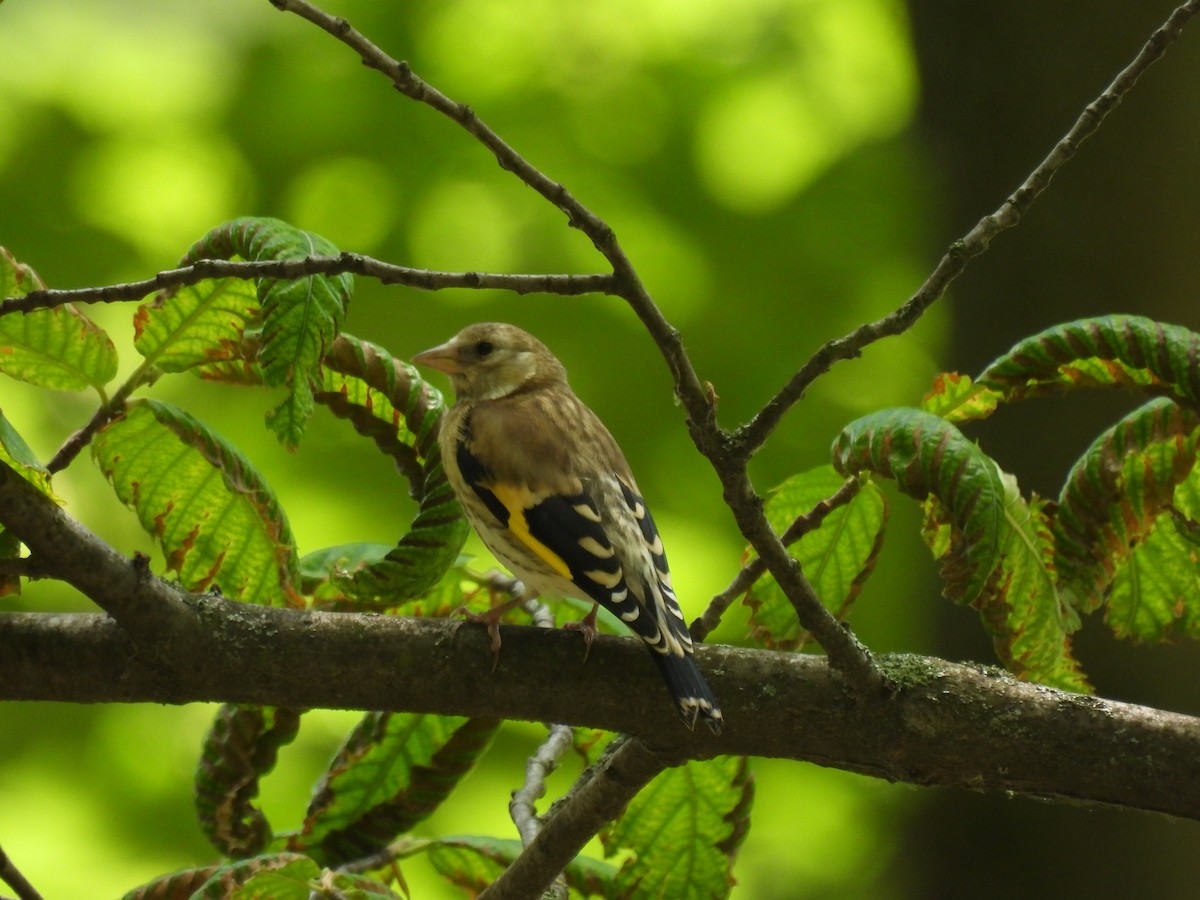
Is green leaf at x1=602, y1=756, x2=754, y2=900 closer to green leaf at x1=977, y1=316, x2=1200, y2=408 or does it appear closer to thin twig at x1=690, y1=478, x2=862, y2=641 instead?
thin twig at x1=690, y1=478, x2=862, y2=641

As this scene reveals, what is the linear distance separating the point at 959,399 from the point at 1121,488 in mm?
177

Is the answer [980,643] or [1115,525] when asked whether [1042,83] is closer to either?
[980,643]

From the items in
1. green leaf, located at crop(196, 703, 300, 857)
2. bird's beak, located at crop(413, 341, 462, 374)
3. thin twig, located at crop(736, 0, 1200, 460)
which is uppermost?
bird's beak, located at crop(413, 341, 462, 374)

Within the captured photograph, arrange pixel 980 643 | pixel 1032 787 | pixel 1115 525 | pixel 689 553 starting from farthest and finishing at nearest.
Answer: pixel 689 553, pixel 980 643, pixel 1115 525, pixel 1032 787

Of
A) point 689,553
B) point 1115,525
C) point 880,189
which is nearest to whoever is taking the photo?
point 1115,525

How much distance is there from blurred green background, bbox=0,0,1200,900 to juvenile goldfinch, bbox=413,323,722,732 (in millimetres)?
1089

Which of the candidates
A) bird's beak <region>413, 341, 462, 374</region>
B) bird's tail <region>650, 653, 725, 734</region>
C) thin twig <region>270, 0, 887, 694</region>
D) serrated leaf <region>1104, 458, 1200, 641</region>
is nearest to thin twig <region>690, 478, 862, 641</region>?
bird's tail <region>650, 653, 725, 734</region>

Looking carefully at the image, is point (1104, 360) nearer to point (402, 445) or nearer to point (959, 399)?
point (959, 399)

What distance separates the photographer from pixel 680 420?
3.00 m

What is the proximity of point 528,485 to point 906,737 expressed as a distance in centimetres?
61

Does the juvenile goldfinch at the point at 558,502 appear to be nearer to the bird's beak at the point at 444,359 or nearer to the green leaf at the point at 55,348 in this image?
the bird's beak at the point at 444,359

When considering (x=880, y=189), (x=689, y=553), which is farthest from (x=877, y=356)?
(x=689, y=553)

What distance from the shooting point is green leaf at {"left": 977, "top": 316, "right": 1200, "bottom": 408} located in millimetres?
1122

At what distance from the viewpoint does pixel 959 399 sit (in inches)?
49.4
